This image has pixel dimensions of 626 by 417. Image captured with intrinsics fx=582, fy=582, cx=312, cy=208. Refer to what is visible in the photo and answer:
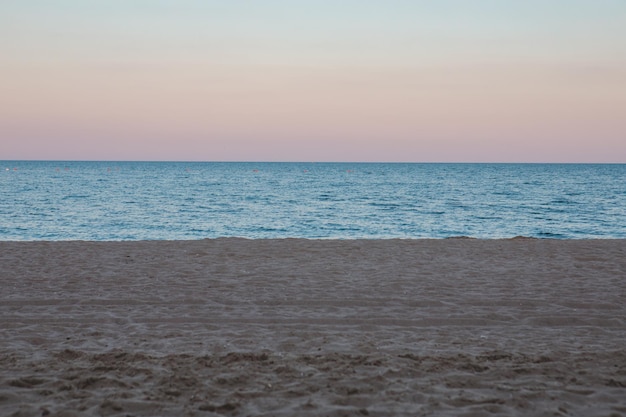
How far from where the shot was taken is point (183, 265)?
11.9m

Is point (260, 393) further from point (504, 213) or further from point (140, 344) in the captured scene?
point (504, 213)

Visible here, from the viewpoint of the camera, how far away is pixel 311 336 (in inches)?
265

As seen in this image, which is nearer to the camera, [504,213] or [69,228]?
[69,228]

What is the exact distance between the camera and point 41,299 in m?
8.60

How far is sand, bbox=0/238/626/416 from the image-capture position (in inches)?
187

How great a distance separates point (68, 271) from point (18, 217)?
2275 centimetres

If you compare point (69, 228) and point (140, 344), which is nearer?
point (140, 344)

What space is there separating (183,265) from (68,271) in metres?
2.16

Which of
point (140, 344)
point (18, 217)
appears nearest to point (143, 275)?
point (140, 344)

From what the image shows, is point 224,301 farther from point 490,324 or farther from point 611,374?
point 611,374

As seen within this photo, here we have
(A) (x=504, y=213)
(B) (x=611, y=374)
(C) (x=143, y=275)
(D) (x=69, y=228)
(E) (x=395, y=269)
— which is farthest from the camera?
(A) (x=504, y=213)

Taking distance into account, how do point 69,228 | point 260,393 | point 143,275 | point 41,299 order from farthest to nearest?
point 69,228 → point 143,275 → point 41,299 → point 260,393

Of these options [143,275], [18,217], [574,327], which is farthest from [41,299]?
[18,217]

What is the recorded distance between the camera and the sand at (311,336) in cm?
474
